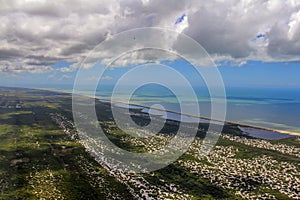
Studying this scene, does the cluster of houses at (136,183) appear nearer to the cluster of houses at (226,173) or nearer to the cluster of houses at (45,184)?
the cluster of houses at (226,173)

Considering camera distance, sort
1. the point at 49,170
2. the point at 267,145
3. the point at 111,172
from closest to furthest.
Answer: the point at 111,172 → the point at 49,170 → the point at 267,145

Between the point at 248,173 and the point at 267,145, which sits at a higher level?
the point at 267,145

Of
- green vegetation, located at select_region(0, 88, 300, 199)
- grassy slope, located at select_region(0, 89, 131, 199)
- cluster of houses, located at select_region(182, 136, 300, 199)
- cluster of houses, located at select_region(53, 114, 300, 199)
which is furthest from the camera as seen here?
cluster of houses, located at select_region(182, 136, 300, 199)

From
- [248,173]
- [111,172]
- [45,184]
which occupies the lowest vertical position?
[45,184]

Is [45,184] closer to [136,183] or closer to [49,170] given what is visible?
[49,170]

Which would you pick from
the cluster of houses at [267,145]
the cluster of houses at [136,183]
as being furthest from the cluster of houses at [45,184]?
the cluster of houses at [267,145]

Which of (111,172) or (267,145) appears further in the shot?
(267,145)

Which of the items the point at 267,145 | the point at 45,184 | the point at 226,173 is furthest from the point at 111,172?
the point at 267,145

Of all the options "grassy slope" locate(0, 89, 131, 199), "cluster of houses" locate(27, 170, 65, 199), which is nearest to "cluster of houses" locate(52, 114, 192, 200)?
"grassy slope" locate(0, 89, 131, 199)

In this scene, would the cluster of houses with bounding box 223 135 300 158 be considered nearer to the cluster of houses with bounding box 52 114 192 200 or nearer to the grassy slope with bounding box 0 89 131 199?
the cluster of houses with bounding box 52 114 192 200
